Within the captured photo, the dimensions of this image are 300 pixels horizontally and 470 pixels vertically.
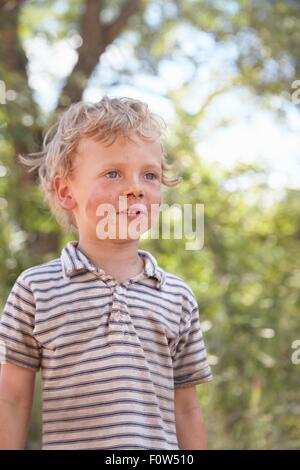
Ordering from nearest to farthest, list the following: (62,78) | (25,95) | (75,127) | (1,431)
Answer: (1,431) < (75,127) < (25,95) < (62,78)

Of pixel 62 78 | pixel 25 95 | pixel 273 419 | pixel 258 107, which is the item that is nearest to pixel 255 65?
pixel 258 107

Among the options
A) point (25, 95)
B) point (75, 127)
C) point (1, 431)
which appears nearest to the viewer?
point (1, 431)

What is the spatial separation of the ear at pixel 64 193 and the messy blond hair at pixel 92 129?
13 mm

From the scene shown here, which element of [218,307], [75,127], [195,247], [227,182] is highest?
[227,182]

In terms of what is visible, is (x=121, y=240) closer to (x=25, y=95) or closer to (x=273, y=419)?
(x=25, y=95)

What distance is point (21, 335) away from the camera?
140 centimetres

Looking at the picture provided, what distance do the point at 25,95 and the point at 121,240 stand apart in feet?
6.50

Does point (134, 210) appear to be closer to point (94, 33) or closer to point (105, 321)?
A: point (105, 321)

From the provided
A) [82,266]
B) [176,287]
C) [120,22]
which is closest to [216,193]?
[120,22]

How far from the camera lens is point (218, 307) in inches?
136

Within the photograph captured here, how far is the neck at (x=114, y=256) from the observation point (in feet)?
4.79

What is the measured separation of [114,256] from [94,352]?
19 cm

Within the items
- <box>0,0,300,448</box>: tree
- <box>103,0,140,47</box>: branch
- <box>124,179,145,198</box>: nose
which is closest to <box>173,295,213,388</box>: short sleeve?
<box>124,179,145,198</box>: nose

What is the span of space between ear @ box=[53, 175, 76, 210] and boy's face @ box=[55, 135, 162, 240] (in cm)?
3
